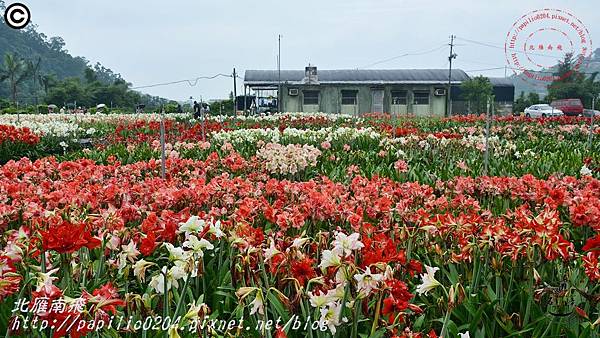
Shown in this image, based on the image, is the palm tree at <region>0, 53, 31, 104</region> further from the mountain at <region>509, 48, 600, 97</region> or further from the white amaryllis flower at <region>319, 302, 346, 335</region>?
the white amaryllis flower at <region>319, 302, 346, 335</region>

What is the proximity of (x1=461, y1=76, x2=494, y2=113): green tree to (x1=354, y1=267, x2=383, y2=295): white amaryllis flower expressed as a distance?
39.1 m

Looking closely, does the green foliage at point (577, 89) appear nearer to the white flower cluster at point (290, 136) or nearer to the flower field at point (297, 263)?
the white flower cluster at point (290, 136)

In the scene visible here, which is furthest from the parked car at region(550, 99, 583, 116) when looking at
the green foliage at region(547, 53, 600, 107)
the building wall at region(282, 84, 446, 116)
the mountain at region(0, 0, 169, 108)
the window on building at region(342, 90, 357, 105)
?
the mountain at region(0, 0, 169, 108)

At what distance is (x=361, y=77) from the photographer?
41844 millimetres

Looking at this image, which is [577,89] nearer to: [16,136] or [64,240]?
[16,136]

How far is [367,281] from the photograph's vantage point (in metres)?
1.78

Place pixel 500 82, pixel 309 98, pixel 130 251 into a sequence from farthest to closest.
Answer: pixel 500 82, pixel 309 98, pixel 130 251

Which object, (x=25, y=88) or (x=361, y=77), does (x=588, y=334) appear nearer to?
(x=361, y=77)

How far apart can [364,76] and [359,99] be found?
3252mm

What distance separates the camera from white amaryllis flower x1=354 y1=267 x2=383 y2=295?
1.77 metres

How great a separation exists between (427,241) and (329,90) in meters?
37.3

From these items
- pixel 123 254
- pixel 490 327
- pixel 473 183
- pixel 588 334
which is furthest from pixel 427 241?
pixel 473 183

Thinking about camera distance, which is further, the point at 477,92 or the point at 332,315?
the point at 477,92

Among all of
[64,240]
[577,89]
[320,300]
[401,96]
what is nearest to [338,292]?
[320,300]
